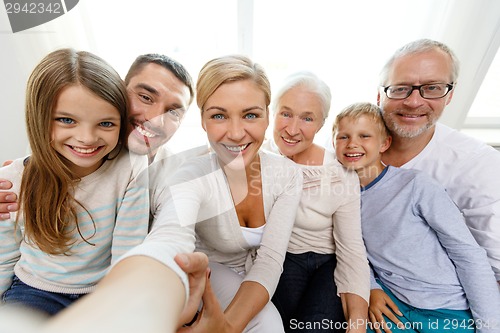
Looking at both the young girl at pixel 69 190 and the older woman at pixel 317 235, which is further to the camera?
the older woman at pixel 317 235

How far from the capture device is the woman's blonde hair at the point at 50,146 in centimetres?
73

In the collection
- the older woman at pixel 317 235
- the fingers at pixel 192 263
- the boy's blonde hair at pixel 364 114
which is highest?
the boy's blonde hair at pixel 364 114

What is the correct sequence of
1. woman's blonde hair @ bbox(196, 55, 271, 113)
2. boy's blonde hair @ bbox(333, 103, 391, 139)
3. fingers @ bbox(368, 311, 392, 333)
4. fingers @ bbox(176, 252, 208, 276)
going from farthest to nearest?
boy's blonde hair @ bbox(333, 103, 391, 139) < fingers @ bbox(368, 311, 392, 333) < woman's blonde hair @ bbox(196, 55, 271, 113) < fingers @ bbox(176, 252, 208, 276)

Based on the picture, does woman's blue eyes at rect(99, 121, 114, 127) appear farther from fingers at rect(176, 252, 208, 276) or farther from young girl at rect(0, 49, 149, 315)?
fingers at rect(176, 252, 208, 276)

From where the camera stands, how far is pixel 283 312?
1.00 metres

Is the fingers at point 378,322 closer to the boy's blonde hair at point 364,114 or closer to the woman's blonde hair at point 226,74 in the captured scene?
the boy's blonde hair at point 364,114

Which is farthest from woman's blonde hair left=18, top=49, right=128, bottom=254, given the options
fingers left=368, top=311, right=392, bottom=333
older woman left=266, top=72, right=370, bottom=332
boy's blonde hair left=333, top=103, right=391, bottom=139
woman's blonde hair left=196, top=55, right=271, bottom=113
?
fingers left=368, top=311, right=392, bottom=333

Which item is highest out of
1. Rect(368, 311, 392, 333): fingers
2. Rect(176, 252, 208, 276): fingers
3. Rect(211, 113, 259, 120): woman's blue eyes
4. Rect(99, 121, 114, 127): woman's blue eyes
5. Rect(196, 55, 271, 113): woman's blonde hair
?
Rect(196, 55, 271, 113): woman's blonde hair

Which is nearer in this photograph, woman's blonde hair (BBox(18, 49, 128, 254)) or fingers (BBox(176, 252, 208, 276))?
fingers (BBox(176, 252, 208, 276))

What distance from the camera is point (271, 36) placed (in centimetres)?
173

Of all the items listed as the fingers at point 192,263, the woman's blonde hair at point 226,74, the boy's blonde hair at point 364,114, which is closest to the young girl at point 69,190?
the woman's blonde hair at point 226,74

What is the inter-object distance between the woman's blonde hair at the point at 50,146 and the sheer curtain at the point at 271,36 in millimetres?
634

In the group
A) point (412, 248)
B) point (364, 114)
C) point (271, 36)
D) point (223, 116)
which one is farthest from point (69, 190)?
point (271, 36)

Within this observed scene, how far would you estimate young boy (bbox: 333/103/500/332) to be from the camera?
3.11 feet
